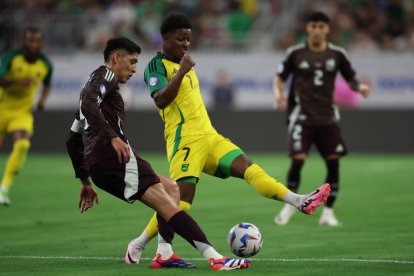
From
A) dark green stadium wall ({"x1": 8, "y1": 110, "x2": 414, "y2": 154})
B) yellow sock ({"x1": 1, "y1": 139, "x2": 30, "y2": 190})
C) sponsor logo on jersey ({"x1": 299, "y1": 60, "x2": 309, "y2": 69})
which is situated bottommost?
dark green stadium wall ({"x1": 8, "y1": 110, "x2": 414, "y2": 154})

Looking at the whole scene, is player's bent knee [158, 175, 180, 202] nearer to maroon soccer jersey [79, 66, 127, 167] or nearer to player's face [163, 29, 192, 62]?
maroon soccer jersey [79, 66, 127, 167]

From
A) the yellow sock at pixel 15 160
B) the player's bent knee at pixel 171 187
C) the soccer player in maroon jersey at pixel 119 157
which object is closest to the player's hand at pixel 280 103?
the player's bent knee at pixel 171 187

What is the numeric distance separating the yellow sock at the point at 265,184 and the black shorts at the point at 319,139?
3.81 m

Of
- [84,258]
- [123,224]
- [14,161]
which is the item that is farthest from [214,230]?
[14,161]

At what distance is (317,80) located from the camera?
43.4 feet

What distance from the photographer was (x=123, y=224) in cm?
1281

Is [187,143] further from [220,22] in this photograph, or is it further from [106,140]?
[220,22]

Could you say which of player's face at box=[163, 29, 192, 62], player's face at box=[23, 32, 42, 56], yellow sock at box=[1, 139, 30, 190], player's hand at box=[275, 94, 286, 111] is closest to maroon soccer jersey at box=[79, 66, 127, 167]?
player's face at box=[163, 29, 192, 62]

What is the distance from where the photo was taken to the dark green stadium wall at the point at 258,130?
25.6m

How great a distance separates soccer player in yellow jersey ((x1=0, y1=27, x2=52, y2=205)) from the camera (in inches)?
620

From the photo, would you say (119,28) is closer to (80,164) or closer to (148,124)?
(148,124)

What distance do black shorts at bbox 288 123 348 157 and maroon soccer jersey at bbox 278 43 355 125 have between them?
0.09 m

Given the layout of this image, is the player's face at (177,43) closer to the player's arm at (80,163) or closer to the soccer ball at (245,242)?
the player's arm at (80,163)

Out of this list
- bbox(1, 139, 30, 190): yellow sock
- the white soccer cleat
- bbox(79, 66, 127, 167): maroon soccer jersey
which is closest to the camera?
bbox(79, 66, 127, 167): maroon soccer jersey
